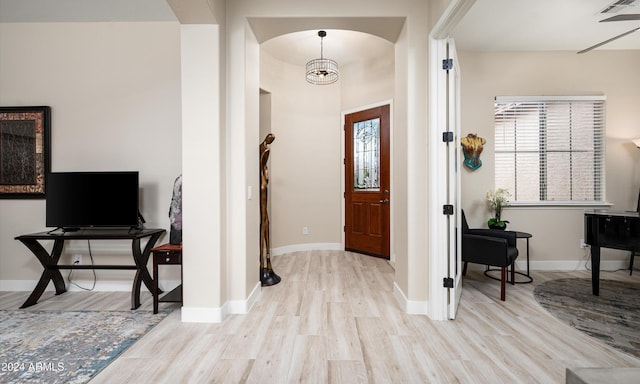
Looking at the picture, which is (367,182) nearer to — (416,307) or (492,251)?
(492,251)

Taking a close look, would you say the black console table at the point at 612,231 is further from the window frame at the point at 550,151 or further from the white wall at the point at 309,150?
the white wall at the point at 309,150

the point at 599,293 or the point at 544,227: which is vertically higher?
the point at 544,227

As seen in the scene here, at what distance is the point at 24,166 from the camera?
3180mm

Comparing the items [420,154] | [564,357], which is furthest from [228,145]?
[564,357]

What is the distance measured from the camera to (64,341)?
213 centimetres

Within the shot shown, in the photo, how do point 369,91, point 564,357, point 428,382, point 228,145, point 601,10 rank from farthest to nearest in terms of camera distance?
point 369,91 < point 601,10 < point 228,145 < point 564,357 < point 428,382

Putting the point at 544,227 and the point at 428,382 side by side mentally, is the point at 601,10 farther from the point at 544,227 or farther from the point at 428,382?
the point at 428,382

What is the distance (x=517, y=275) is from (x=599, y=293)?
0.79 metres

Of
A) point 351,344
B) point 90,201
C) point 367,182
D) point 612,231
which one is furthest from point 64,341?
point 612,231

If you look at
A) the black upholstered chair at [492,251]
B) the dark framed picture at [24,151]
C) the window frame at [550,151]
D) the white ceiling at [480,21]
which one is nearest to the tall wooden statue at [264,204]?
the white ceiling at [480,21]

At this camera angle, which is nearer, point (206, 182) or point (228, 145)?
point (206, 182)

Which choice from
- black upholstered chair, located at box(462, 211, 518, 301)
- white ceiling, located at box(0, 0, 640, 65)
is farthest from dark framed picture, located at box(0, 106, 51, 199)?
black upholstered chair, located at box(462, 211, 518, 301)

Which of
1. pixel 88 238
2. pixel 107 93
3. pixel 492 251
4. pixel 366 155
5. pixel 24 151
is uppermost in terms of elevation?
pixel 107 93

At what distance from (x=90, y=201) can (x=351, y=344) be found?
2736 millimetres
